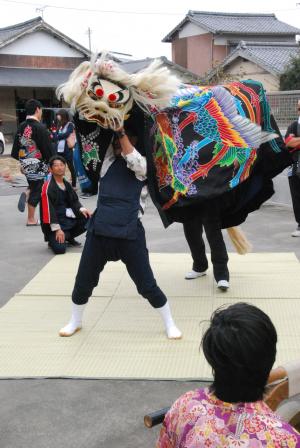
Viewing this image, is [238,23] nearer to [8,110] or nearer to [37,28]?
[37,28]

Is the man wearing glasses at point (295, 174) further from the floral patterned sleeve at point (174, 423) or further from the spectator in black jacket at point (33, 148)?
the floral patterned sleeve at point (174, 423)

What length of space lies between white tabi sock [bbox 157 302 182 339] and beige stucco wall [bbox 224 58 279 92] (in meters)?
19.9

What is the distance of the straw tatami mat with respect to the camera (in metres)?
3.25

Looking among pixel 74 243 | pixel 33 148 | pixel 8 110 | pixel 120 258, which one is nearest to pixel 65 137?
pixel 33 148

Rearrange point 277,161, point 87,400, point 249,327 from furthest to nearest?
point 277,161 → point 87,400 → point 249,327

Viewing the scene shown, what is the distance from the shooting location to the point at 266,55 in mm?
23938

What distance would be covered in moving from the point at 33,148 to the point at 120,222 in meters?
3.99

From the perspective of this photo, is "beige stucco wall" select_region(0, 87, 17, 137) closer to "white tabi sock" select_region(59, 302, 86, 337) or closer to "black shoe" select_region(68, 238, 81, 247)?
"black shoe" select_region(68, 238, 81, 247)

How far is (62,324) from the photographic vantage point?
3920mm

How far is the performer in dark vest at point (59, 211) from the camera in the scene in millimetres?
5801

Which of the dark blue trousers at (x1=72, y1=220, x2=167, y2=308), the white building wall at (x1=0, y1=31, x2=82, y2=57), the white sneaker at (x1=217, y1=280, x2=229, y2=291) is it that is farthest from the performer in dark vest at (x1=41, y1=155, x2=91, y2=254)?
the white building wall at (x1=0, y1=31, x2=82, y2=57)

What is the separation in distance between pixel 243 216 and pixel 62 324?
1662 mm

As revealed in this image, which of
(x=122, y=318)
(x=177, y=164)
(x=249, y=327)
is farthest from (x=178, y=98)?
(x=249, y=327)

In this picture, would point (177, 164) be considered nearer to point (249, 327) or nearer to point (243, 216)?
point (243, 216)
